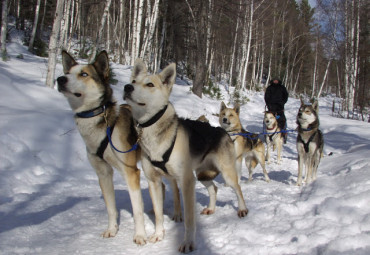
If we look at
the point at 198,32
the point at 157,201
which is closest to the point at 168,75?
the point at 157,201

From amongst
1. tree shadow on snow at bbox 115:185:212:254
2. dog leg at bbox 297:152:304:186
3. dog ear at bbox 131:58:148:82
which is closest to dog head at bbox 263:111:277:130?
dog leg at bbox 297:152:304:186

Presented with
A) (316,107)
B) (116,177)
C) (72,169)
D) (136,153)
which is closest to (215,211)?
(136,153)

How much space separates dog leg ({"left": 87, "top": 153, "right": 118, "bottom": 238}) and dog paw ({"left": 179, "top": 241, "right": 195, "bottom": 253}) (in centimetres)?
77

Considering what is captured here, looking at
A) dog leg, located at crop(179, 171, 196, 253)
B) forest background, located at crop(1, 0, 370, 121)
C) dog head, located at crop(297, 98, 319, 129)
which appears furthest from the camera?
forest background, located at crop(1, 0, 370, 121)

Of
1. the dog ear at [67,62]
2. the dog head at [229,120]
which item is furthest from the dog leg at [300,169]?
the dog ear at [67,62]

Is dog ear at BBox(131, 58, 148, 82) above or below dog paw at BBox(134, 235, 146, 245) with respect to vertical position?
above

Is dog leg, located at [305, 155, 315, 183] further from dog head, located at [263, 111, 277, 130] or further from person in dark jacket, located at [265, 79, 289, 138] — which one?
person in dark jacket, located at [265, 79, 289, 138]

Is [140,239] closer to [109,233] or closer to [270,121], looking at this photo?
[109,233]

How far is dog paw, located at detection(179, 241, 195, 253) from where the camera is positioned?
2387mm

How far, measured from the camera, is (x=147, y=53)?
1510cm

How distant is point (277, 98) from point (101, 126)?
860cm

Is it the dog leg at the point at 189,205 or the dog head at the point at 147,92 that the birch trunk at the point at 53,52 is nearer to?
the dog head at the point at 147,92

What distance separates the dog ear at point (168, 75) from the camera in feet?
8.74

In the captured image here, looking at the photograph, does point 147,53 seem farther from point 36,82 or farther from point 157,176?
point 157,176
